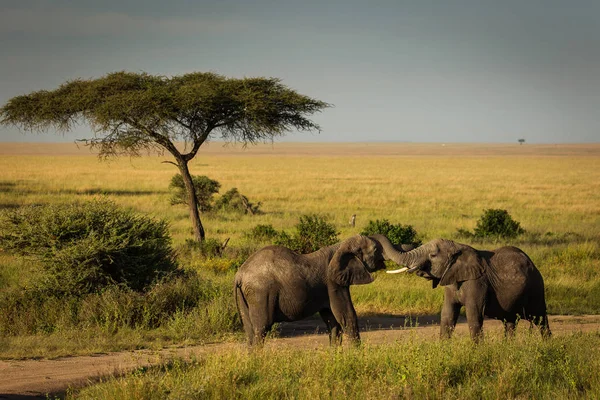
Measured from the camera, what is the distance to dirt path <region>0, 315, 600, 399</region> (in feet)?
28.6

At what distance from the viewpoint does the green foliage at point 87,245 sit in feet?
43.0

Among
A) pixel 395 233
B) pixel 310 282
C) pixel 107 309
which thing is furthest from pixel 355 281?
pixel 395 233

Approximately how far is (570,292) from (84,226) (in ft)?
33.6

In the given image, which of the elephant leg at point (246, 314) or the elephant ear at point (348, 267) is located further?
the elephant leg at point (246, 314)

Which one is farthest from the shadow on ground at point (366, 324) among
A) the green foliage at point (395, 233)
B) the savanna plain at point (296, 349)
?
the green foliage at point (395, 233)

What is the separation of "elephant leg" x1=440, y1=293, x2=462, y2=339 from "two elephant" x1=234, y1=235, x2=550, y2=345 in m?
0.01

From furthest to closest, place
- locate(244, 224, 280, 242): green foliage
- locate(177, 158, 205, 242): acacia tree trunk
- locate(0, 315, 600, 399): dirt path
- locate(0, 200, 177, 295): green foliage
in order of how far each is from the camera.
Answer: locate(244, 224, 280, 242): green foliage
locate(177, 158, 205, 242): acacia tree trunk
locate(0, 200, 177, 295): green foliage
locate(0, 315, 600, 399): dirt path

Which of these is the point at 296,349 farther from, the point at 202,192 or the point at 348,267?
the point at 202,192

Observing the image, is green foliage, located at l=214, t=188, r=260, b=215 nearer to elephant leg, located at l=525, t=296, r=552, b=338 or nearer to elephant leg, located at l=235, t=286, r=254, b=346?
elephant leg, located at l=525, t=296, r=552, b=338

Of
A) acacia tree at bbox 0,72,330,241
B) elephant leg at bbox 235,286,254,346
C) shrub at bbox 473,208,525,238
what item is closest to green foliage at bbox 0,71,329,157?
acacia tree at bbox 0,72,330,241

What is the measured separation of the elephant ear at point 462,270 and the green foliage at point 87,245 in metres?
5.82

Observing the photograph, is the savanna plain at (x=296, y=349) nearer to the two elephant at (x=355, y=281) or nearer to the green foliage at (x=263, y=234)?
the green foliage at (x=263, y=234)

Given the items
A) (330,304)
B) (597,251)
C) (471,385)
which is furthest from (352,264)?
(597,251)

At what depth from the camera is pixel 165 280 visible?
1393 cm
